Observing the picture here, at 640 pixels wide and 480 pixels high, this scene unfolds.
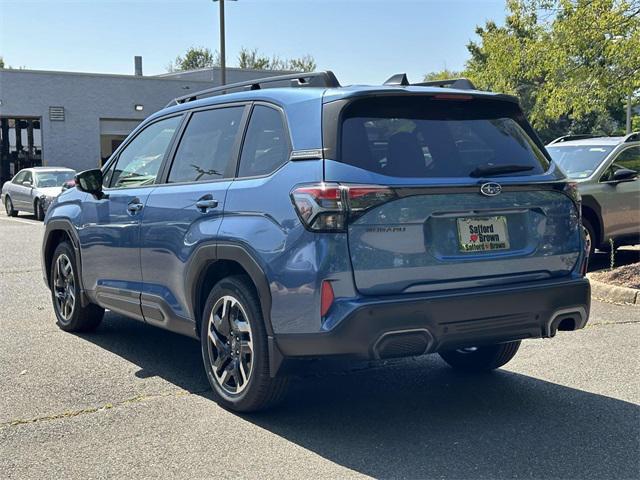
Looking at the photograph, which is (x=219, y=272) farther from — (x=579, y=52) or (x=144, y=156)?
(x=579, y=52)

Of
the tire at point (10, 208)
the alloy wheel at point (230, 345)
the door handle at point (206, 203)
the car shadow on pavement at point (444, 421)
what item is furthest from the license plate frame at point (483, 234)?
the tire at point (10, 208)

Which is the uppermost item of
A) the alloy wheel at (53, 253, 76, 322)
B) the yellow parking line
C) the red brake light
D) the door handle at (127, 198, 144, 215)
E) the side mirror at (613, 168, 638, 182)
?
the red brake light

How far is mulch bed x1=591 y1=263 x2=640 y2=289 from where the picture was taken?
866 centimetres

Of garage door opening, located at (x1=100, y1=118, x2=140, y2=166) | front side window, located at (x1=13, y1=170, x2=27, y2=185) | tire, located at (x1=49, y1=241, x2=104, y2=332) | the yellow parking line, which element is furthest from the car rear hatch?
garage door opening, located at (x1=100, y1=118, x2=140, y2=166)

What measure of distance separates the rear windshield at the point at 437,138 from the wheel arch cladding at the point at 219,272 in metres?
0.82

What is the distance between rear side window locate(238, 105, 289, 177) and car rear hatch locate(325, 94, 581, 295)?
465 mm

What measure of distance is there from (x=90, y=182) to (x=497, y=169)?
3369mm

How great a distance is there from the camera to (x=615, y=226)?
1058 cm

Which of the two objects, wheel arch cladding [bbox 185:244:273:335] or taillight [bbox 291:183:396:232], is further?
wheel arch cladding [bbox 185:244:273:335]

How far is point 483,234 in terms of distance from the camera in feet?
14.5

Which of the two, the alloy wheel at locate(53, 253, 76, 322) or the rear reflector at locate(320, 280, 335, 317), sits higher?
the rear reflector at locate(320, 280, 335, 317)

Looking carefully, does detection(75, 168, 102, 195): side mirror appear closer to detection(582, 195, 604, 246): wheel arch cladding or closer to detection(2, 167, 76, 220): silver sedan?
detection(582, 195, 604, 246): wheel arch cladding

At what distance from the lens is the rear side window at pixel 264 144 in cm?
459

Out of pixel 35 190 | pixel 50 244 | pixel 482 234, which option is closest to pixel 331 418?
pixel 482 234
